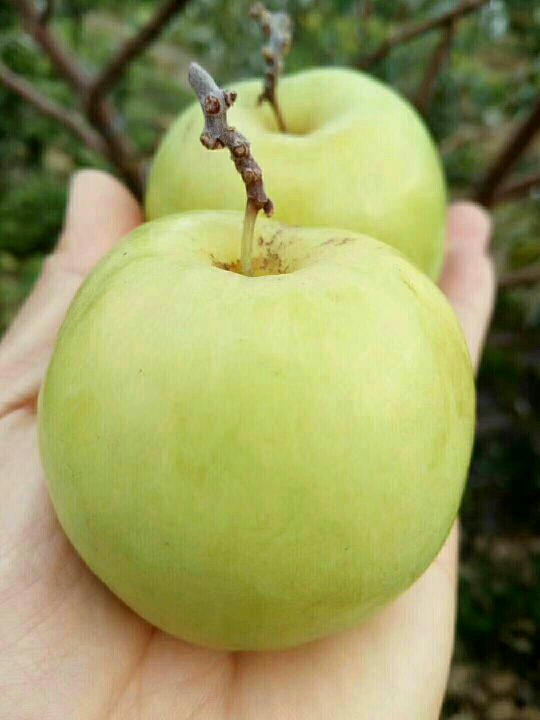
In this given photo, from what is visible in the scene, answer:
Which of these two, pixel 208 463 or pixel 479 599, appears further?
pixel 479 599

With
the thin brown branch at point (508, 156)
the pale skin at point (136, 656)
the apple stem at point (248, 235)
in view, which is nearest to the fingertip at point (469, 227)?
the thin brown branch at point (508, 156)

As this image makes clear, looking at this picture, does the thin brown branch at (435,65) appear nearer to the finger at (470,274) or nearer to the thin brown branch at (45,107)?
the finger at (470,274)

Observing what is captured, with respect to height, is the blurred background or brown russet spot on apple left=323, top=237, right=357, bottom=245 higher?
brown russet spot on apple left=323, top=237, right=357, bottom=245

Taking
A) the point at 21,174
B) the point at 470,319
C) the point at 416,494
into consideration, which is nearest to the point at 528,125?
the point at 470,319

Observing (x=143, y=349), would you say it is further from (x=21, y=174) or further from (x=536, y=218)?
(x=21, y=174)

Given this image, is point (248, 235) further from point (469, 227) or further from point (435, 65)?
point (435, 65)

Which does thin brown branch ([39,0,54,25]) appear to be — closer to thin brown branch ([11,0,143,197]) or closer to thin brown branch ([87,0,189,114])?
thin brown branch ([11,0,143,197])

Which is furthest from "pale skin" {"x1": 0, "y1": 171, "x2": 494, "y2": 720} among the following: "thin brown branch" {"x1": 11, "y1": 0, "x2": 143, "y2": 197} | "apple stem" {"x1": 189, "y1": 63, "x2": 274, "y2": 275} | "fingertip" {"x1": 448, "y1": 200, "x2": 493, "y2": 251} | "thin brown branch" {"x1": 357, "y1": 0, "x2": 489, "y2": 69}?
"thin brown branch" {"x1": 357, "y1": 0, "x2": 489, "y2": 69}
